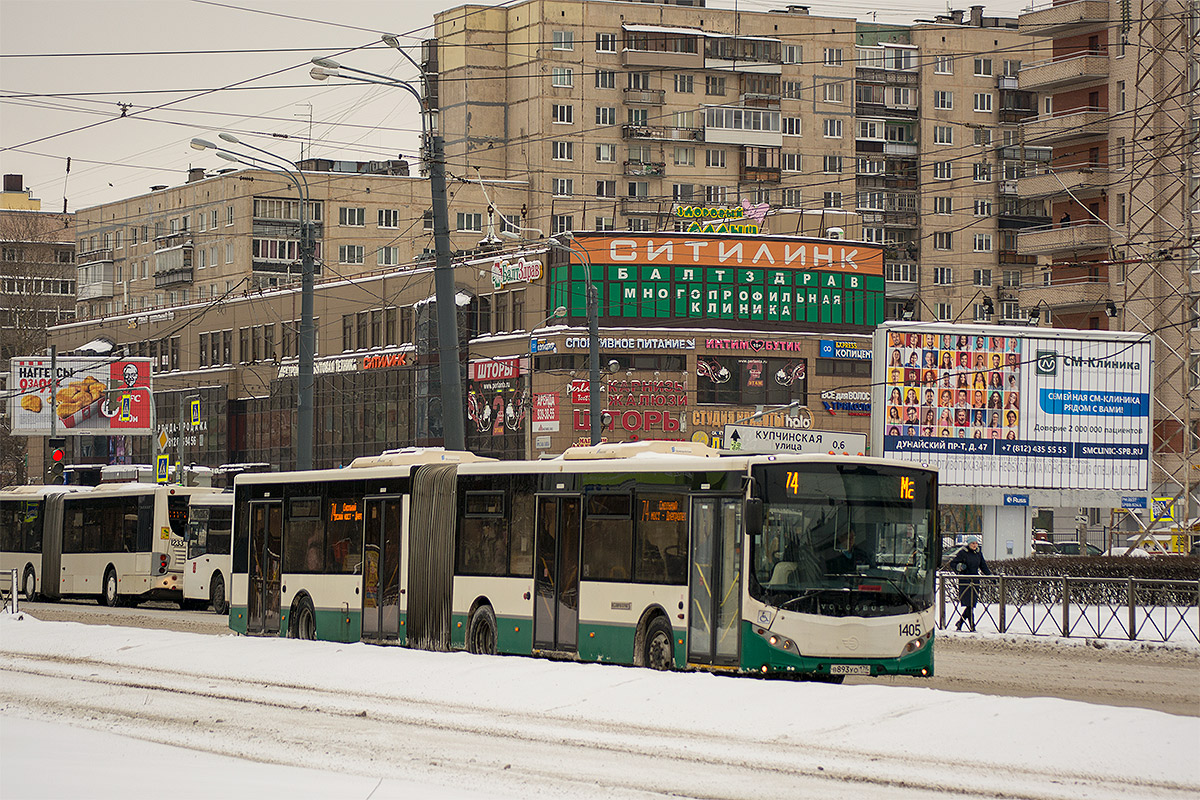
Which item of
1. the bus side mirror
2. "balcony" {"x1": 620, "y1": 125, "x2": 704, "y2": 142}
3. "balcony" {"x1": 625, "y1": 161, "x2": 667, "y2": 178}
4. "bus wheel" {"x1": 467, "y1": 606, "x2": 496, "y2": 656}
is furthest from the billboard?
the bus side mirror

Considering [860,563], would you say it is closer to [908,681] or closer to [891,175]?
Result: [908,681]

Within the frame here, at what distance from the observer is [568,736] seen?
14.3 m

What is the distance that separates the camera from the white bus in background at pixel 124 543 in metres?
41.2

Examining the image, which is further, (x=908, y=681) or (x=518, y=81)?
(x=518, y=81)

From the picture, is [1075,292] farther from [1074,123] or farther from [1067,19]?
[1067,19]

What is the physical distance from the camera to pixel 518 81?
109500 millimetres

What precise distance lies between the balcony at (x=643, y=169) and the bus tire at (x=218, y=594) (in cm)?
7147

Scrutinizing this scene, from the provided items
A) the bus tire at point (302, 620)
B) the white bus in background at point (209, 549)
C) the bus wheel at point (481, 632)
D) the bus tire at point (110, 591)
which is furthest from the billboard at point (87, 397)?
the bus wheel at point (481, 632)

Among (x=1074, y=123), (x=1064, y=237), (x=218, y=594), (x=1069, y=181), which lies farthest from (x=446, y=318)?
(x=1074, y=123)

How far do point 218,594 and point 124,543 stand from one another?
335 centimetres

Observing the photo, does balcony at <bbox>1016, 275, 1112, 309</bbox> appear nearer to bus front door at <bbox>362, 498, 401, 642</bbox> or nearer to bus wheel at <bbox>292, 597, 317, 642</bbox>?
bus wheel at <bbox>292, 597, 317, 642</bbox>

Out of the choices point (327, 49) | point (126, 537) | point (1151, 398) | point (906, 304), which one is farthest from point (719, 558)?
point (906, 304)

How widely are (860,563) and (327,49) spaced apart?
18624mm

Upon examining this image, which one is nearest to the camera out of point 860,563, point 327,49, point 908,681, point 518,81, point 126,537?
point 860,563
